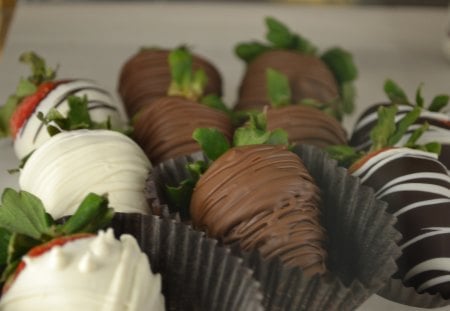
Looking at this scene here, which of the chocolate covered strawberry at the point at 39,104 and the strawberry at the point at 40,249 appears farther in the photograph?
the chocolate covered strawberry at the point at 39,104

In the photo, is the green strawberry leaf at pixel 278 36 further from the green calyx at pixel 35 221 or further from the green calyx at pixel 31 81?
the green calyx at pixel 35 221

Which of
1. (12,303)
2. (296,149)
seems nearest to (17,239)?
(12,303)

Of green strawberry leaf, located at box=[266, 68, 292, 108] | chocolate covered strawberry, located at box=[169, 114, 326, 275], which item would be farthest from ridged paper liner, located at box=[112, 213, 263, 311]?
green strawberry leaf, located at box=[266, 68, 292, 108]

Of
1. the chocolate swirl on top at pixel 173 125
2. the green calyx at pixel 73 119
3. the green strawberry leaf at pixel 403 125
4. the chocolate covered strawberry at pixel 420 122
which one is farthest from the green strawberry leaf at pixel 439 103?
the green calyx at pixel 73 119

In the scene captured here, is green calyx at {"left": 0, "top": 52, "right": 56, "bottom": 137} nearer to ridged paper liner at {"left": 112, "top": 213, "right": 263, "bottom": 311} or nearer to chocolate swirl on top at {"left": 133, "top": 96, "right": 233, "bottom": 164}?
chocolate swirl on top at {"left": 133, "top": 96, "right": 233, "bottom": 164}

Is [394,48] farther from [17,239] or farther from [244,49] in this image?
[17,239]

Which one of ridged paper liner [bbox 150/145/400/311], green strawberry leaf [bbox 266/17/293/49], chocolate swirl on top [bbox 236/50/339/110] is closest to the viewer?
ridged paper liner [bbox 150/145/400/311]
